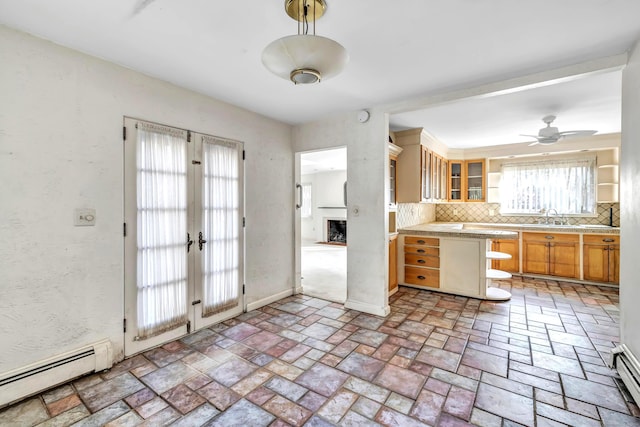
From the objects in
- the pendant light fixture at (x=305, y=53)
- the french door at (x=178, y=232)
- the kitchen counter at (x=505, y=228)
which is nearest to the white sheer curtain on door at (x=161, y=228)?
the french door at (x=178, y=232)

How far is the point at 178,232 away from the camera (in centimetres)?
288

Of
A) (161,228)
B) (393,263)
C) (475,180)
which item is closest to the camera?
(161,228)

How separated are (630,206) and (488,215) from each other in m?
4.28

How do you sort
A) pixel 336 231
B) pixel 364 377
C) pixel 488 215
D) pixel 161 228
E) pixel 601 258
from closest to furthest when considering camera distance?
1. pixel 364 377
2. pixel 161 228
3. pixel 601 258
4. pixel 488 215
5. pixel 336 231

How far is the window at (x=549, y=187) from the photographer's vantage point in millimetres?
5367

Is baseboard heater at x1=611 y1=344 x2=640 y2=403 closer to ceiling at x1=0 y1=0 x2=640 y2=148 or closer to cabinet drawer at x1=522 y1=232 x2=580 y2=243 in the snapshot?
ceiling at x1=0 y1=0 x2=640 y2=148

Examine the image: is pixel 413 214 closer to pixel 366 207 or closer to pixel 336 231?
pixel 366 207

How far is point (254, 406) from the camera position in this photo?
1941 mm

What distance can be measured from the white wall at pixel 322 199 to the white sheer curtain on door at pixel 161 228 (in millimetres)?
7371

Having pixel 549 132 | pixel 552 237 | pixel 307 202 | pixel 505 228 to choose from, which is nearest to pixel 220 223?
pixel 549 132

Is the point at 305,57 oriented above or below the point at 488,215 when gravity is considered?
above

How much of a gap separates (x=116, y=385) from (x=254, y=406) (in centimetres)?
111

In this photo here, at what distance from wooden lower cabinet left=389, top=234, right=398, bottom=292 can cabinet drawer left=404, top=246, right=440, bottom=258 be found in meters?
0.24

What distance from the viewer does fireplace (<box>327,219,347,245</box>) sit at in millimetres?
10218
